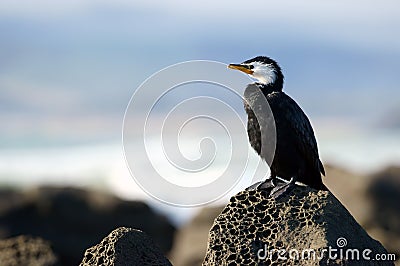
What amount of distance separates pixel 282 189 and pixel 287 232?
1.99 ft

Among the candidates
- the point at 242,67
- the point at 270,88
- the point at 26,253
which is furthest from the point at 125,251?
the point at 26,253

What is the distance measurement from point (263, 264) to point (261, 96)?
1.97m

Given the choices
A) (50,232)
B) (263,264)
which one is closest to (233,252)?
(263,264)

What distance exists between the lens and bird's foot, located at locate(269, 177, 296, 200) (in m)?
8.83

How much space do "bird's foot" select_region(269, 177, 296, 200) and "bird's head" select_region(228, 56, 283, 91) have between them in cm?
102

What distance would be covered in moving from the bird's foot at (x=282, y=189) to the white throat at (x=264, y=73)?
41.8 inches

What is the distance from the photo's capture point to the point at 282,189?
8984mm

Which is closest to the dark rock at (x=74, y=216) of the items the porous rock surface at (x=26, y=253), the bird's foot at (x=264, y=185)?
the porous rock surface at (x=26, y=253)

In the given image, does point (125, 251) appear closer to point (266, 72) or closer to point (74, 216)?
point (266, 72)

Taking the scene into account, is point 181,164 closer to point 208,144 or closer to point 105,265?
point 208,144

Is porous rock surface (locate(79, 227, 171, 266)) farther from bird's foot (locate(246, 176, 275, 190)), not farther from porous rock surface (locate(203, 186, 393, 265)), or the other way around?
bird's foot (locate(246, 176, 275, 190))

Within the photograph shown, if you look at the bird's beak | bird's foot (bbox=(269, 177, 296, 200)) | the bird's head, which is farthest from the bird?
bird's foot (bbox=(269, 177, 296, 200))

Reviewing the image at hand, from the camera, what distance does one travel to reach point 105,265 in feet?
27.8

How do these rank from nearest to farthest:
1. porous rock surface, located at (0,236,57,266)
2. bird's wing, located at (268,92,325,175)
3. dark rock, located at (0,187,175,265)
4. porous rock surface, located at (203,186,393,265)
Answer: porous rock surface, located at (203,186,393,265) < bird's wing, located at (268,92,325,175) < porous rock surface, located at (0,236,57,266) < dark rock, located at (0,187,175,265)
